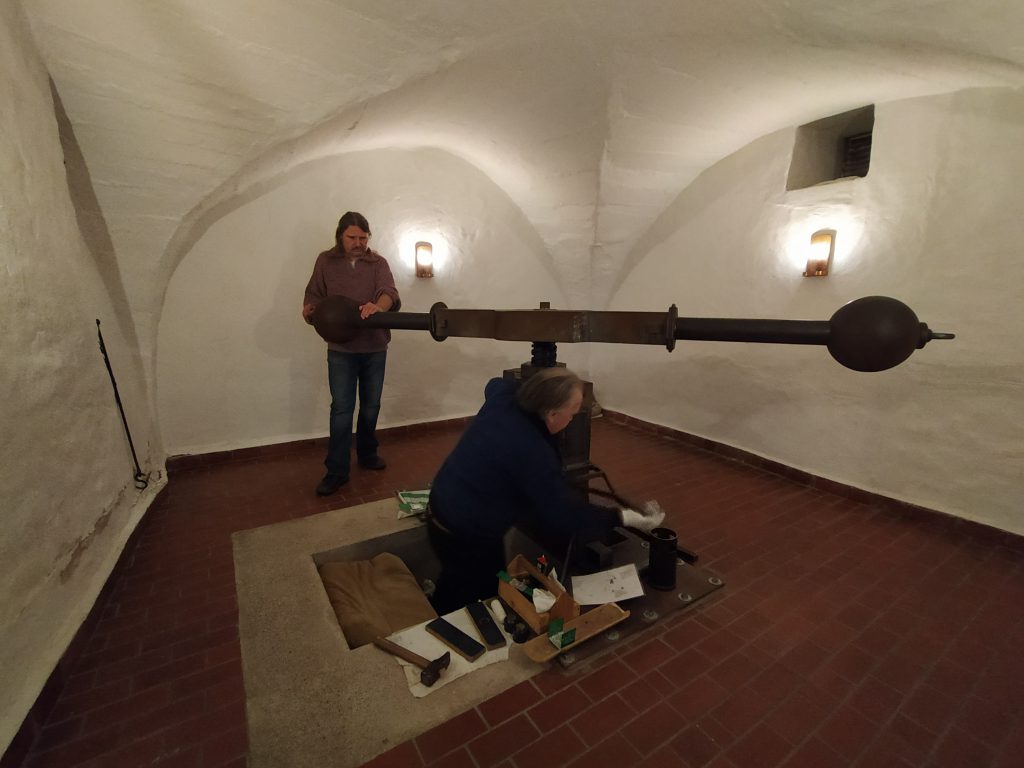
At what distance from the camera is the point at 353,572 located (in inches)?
106

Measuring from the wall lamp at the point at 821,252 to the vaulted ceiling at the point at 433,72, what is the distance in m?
0.98

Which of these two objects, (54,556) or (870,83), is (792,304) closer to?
(870,83)

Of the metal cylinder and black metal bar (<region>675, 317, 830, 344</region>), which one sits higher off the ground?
black metal bar (<region>675, 317, 830, 344</region>)

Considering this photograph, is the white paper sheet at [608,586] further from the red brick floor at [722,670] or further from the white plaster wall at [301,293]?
the white plaster wall at [301,293]

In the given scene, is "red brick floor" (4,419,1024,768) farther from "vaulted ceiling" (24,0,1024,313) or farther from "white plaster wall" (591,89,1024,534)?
"vaulted ceiling" (24,0,1024,313)

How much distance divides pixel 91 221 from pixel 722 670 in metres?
4.16

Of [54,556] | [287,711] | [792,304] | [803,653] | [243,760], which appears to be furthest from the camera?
[792,304]

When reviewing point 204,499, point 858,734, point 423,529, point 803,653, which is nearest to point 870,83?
point 803,653

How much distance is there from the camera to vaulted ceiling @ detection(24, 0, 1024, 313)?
225 cm

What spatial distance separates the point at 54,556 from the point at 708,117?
500 centimetres

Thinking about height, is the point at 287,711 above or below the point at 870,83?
Answer: below

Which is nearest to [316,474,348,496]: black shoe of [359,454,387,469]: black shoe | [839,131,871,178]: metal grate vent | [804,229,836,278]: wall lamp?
[359,454,387,469]: black shoe

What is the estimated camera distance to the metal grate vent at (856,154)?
4.10m

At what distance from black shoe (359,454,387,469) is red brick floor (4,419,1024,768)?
860mm
